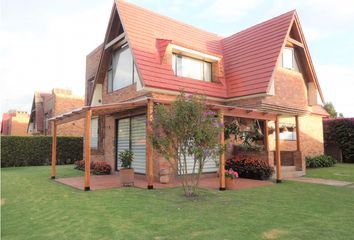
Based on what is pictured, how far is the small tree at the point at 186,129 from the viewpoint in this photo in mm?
8266

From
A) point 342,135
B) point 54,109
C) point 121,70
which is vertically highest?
point 54,109

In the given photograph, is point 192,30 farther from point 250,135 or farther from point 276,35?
point 250,135

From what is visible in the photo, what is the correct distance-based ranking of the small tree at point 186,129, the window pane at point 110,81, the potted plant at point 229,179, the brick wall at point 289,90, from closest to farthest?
the small tree at point 186,129
the potted plant at point 229,179
the brick wall at point 289,90
the window pane at point 110,81

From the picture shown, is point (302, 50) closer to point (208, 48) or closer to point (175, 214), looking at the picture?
point (208, 48)

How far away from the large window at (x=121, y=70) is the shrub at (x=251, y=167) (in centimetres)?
650

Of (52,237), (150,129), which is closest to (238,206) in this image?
(150,129)

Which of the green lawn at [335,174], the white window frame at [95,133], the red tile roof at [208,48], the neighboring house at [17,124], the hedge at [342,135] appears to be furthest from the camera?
the neighboring house at [17,124]

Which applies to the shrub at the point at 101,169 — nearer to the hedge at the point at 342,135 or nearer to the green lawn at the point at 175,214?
the green lawn at the point at 175,214

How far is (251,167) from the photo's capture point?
1334 centimetres

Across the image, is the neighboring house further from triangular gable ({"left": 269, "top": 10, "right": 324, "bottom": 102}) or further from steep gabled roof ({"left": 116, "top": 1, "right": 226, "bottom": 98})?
triangular gable ({"left": 269, "top": 10, "right": 324, "bottom": 102})

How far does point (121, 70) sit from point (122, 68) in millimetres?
147

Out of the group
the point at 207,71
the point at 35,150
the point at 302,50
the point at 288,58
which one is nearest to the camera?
the point at 207,71

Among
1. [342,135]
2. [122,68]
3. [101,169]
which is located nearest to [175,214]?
[101,169]

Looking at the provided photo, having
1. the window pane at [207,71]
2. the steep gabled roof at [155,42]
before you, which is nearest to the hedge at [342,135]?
the steep gabled roof at [155,42]
